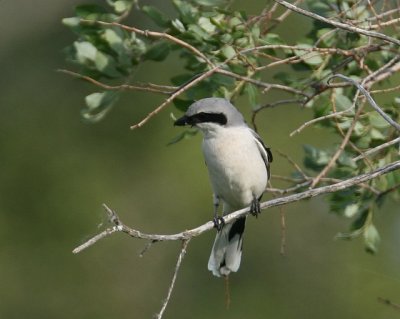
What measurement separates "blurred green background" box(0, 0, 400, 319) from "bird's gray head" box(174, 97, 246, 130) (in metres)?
4.94

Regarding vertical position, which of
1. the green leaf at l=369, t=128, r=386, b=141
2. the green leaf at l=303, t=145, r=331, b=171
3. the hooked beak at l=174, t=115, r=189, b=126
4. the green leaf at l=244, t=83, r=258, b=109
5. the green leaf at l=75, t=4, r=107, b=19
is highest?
the green leaf at l=75, t=4, r=107, b=19

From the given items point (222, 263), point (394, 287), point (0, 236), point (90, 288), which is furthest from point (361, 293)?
point (222, 263)

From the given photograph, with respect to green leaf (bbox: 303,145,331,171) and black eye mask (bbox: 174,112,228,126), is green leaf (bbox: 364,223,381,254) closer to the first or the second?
green leaf (bbox: 303,145,331,171)

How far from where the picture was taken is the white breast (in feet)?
18.4

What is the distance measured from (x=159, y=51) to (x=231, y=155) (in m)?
0.76

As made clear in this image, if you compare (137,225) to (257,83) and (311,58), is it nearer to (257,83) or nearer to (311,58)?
(311,58)

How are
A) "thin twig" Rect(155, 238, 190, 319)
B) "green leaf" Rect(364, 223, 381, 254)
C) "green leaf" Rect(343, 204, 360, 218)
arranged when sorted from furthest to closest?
"green leaf" Rect(364, 223, 381, 254) → "green leaf" Rect(343, 204, 360, 218) → "thin twig" Rect(155, 238, 190, 319)

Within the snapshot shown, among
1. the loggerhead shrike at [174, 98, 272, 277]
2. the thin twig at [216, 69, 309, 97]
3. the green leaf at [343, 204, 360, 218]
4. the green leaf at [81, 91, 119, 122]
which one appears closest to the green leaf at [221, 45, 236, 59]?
the thin twig at [216, 69, 309, 97]

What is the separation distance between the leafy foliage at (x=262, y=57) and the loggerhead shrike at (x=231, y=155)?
134 millimetres

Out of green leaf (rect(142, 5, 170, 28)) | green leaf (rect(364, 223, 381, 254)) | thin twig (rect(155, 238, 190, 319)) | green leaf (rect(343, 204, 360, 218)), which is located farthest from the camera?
green leaf (rect(364, 223, 381, 254))

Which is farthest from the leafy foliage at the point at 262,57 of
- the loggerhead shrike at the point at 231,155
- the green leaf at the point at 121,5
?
the loggerhead shrike at the point at 231,155

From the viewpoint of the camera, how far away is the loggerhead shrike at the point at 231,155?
5381mm

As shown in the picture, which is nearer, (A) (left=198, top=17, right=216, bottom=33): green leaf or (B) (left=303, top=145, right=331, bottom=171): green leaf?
(A) (left=198, top=17, right=216, bottom=33): green leaf

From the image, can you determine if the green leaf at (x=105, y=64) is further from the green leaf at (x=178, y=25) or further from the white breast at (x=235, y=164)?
the white breast at (x=235, y=164)
